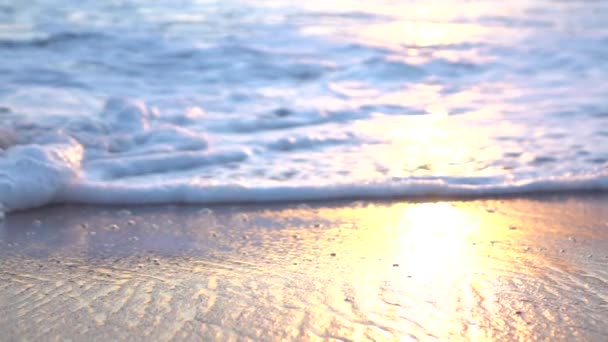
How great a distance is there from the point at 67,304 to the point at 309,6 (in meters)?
8.70

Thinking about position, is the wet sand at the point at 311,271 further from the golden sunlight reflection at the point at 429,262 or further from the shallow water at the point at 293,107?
the shallow water at the point at 293,107

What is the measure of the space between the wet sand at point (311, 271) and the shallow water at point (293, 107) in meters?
0.23

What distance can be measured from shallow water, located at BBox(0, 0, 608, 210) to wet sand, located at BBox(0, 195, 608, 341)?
9.1 inches

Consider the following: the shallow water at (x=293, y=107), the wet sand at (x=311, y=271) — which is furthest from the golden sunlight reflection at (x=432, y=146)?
the wet sand at (x=311, y=271)

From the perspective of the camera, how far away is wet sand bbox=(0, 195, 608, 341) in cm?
210

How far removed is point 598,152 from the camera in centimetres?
399

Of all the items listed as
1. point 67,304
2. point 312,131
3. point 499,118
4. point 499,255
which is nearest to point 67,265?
point 67,304

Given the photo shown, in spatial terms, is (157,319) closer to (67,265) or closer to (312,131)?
(67,265)

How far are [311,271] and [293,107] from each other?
2.67m

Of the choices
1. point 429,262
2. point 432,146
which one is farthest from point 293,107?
point 429,262

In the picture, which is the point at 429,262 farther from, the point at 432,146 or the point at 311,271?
the point at 432,146

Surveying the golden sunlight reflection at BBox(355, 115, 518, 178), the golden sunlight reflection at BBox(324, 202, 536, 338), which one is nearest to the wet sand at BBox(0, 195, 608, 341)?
the golden sunlight reflection at BBox(324, 202, 536, 338)

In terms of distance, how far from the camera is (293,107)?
5094 mm

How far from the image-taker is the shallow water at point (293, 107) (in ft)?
11.7
